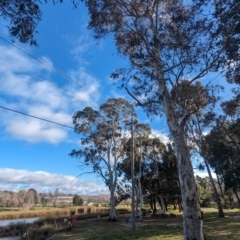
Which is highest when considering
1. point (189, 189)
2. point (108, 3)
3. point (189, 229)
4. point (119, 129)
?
point (119, 129)

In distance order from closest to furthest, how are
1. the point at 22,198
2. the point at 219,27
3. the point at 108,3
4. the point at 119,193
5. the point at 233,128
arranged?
the point at 219,27 < the point at 108,3 < the point at 233,128 < the point at 119,193 < the point at 22,198

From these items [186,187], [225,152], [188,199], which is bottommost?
[188,199]

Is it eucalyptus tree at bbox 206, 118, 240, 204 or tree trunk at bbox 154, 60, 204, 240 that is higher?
eucalyptus tree at bbox 206, 118, 240, 204

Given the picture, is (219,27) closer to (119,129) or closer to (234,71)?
(234,71)

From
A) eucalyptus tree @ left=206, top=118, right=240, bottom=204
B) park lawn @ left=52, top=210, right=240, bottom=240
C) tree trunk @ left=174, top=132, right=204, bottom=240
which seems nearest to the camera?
tree trunk @ left=174, top=132, right=204, bottom=240

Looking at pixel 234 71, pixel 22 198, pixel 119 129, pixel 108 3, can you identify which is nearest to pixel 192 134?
pixel 119 129

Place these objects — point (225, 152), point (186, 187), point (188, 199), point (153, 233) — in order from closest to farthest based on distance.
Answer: point (188, 199)
point (186, 187)
point (153, 233)
point (225, 152)

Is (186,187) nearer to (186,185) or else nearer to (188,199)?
(186,185)

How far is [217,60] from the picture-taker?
8.91 meters

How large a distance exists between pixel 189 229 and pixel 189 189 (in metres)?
1.00

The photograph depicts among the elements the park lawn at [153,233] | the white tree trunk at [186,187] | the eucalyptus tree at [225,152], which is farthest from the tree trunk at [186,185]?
the eucalyptus tree at [225,152]

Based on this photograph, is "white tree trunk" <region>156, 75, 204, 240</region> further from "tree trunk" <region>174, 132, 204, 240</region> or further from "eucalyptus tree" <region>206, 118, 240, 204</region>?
"eucalyptus tree" <region>206, 118, 240, 204</region>

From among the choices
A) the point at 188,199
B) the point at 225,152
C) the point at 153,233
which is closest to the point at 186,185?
the point at 188,199

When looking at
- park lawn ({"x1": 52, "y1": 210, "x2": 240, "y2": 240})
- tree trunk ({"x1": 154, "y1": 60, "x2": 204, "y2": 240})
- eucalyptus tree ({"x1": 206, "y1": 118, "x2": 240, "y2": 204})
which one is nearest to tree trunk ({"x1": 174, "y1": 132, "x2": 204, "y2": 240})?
tree trunk ({"x1": 154, "y1": 60, "x2": 204, "y2": 240})
